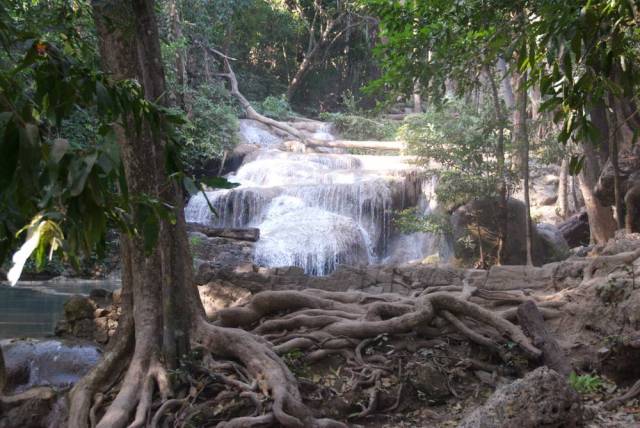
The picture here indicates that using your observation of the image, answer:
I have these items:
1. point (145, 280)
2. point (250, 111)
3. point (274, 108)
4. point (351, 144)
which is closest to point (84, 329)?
point (145, 280)

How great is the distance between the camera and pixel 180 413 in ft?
18.0

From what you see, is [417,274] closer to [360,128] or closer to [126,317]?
[126,317]

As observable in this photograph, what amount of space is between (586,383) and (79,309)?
252 inches

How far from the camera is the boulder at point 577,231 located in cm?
1666

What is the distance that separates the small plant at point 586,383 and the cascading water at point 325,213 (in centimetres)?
1136

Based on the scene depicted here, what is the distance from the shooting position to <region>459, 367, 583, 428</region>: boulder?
4156mm

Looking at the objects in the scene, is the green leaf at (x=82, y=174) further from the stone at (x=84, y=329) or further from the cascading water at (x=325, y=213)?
the cascading water at (x=325, y=213)

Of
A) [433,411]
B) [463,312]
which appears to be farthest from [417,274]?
[433,411]

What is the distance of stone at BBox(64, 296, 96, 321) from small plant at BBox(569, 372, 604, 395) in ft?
20.2

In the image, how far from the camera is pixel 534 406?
4.17m

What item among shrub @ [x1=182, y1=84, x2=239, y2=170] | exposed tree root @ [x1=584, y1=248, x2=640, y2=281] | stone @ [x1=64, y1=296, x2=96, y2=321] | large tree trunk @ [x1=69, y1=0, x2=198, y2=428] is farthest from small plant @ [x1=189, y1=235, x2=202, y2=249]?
exposed tree root @ [x1=584, y1=248, x2=640, y2=281]

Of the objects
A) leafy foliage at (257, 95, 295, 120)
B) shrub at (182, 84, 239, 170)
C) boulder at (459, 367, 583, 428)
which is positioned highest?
leafy foliage at (257, 95, 295, 120)

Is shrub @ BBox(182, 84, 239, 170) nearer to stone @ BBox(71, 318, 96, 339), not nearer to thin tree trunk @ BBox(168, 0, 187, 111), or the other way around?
thin tree trunk @ BBox(168, 0, 187, 111)

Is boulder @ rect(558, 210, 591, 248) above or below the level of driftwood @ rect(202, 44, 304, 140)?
below
